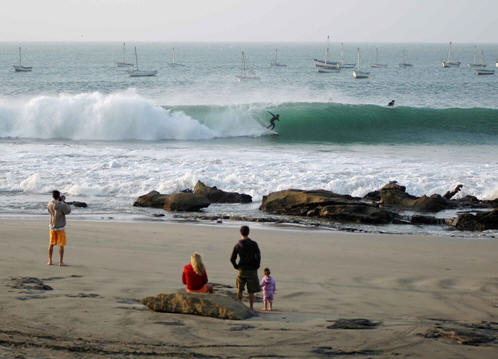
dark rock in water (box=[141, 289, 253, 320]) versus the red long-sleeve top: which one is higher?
the red long-sleeve top

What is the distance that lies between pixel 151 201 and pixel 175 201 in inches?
27.4

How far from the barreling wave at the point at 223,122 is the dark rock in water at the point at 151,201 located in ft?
44.3

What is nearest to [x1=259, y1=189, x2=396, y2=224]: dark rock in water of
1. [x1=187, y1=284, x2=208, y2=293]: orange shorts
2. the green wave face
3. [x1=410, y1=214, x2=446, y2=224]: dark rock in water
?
[x1=410, y1=214, x2=446, y2=224]: dark rock in water

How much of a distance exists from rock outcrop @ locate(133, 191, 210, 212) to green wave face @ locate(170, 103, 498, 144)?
1414cm

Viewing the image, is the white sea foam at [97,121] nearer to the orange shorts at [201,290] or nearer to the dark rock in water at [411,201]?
the dark rock in water at [411,201]

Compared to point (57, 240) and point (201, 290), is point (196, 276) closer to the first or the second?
point (201, 290)

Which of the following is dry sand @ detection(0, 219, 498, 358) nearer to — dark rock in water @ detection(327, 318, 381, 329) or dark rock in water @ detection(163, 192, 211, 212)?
dark rock in water @ detection(327, 318, 381, 329)

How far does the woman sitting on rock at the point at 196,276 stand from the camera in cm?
712

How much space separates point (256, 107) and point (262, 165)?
15.4 m

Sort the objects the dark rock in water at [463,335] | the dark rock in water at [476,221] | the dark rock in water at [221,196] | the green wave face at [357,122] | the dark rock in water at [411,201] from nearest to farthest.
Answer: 1. the dark rock in water at [463,335]
2. the dark rock in water at [476,221]
3. the dark rock in water at [411,201]
4. the dark rock in water at [221,196]
5. the green wave face at [357,122]

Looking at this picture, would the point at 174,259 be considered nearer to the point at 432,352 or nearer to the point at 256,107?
the point at 432,352

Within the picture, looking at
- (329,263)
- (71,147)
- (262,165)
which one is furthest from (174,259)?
(71,147)

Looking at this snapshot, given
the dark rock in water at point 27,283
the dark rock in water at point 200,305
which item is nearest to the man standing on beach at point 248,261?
the dark rock in water at point 200,305

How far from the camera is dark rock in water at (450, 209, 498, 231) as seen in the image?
512 inches
